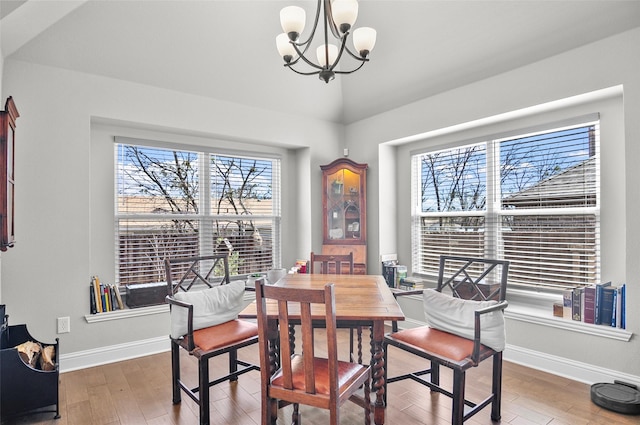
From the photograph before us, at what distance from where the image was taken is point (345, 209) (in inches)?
179

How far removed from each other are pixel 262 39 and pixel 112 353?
3.27 meters

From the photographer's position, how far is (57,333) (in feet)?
10.0

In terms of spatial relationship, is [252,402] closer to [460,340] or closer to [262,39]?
[460,340]

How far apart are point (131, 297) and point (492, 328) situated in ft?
10.2

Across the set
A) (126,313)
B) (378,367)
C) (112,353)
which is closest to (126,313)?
(126,313)

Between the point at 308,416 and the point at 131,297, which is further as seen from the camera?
the point at 131,297

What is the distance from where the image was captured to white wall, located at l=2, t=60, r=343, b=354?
293 cm

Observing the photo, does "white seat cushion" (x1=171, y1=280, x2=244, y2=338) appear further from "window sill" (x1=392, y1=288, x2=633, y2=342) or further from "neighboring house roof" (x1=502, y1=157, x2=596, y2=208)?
"neighboring house roof" (x1=502, y1=157, x2=596, y2=208)

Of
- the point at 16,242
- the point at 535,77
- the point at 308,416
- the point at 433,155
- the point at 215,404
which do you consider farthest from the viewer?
the point at 433,155

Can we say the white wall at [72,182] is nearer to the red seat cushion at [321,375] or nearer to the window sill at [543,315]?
the red seat cushion at [321,375]

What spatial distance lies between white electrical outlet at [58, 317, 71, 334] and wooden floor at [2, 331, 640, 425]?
0.36 meters

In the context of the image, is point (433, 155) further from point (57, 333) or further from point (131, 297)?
point (57, 333)

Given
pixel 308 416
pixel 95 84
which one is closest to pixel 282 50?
pixel 95 84

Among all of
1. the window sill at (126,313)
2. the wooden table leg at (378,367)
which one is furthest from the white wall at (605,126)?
the window sill at (126,313)
